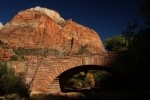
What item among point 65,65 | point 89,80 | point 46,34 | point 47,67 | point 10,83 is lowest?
point 89,80

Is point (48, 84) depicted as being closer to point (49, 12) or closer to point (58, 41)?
point (58, 41)

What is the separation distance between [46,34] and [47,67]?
85.7 m

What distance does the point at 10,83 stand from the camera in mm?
18156

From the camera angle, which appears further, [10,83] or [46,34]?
[46,34]

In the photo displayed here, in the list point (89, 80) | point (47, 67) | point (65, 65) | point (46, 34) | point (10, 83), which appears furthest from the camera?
point (46, 34)

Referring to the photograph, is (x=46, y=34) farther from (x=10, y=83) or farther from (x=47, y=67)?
(x=10, y=83)

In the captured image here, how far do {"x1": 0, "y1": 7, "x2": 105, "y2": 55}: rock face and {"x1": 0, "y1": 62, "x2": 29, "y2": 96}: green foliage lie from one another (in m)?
74.1

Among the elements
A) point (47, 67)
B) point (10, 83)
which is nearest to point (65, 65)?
point (47, 67)

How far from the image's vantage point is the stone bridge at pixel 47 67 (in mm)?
20047

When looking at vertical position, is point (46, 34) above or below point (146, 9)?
above

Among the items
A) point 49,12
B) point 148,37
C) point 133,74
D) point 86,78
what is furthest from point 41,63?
point 49,12

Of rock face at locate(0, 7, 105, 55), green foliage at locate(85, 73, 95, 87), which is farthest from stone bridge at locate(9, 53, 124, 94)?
rock face at locate(0, 7, 105, 55)

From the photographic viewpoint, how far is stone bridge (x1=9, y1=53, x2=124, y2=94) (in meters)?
20.0

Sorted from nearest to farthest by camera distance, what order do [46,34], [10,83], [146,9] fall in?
[146,9] < [10,83] < [46,34]
